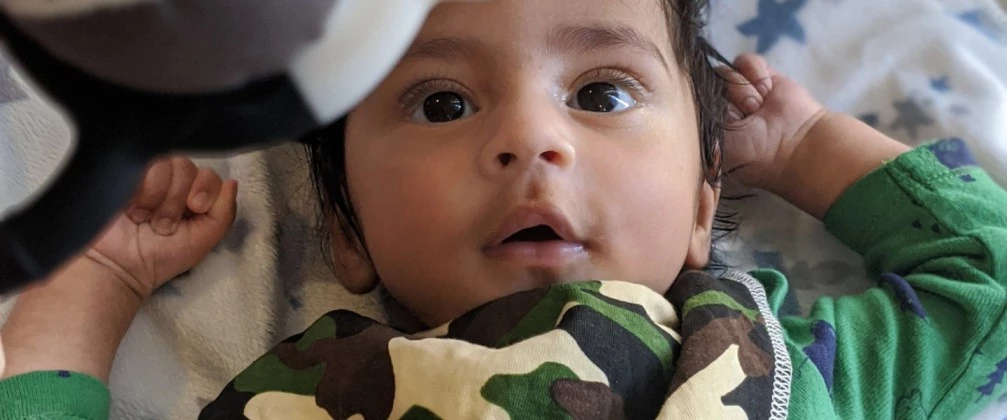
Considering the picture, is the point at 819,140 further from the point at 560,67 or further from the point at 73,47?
the point at 73,47

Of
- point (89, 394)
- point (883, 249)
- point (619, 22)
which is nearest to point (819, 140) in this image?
point (883, 249)

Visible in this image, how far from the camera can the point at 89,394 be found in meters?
0.67

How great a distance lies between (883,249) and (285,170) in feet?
1.88

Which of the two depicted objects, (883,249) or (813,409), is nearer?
(813,409)

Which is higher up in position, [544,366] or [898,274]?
[544,366]

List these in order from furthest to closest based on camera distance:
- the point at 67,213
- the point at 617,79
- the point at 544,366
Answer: the point at 617,79 < the point at 544,366 < the point at 67,213

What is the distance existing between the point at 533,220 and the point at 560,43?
0.13m

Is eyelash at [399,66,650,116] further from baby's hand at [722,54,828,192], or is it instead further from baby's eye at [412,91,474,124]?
baby's hand at [722,54,828,192]

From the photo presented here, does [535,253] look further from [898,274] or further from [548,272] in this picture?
[898,274]

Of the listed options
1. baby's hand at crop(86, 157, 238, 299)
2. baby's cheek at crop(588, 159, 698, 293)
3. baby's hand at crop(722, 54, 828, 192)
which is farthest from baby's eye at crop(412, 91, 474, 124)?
baby's hand at crop(722, 54, 828, 192)

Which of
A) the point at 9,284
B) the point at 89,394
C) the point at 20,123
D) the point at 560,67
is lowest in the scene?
the point at 89,394

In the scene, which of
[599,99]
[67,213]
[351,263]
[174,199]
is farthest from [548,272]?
[67,213]

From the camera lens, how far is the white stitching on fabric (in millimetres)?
632

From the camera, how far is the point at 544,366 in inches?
22.8
